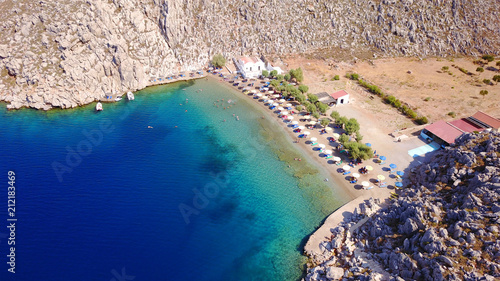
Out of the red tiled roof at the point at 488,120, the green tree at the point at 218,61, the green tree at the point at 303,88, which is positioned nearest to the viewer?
the red tiled roof at the point at 488,120

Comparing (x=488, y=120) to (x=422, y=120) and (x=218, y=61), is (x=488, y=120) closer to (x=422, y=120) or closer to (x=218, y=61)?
(x=422, y=120)

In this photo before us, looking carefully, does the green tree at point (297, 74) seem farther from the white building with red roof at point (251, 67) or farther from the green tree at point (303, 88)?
the white building with red roof at point (251, 67)

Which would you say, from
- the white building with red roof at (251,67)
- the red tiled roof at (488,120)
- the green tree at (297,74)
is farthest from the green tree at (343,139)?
the white building with red roof at (251,67)

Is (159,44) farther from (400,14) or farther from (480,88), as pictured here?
(480,88)

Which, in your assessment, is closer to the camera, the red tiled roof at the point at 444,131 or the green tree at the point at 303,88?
the red tiled roof at the point at 444,131

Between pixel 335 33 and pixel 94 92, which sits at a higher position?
pixel 335 33

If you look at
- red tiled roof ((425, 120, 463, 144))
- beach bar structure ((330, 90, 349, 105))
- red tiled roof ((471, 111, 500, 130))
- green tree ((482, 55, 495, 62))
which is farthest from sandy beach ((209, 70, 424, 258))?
green tree ((482, 55, 495, 62))

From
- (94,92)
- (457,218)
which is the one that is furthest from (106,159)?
(457,218)
